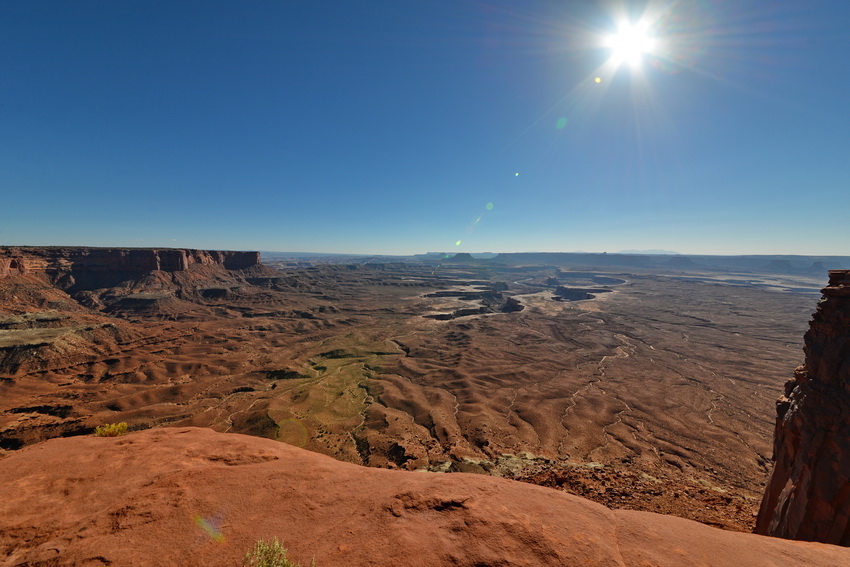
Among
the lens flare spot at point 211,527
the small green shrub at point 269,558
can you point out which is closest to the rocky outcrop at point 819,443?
the small green shrub at point 269,558

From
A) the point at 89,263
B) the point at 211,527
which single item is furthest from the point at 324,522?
the point at 89,263

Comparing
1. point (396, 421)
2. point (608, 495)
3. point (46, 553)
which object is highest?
point (46, 553)

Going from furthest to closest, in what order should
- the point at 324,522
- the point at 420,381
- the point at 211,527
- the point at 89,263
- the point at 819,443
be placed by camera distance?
the point at 89,263 < the point at 420,381 < the point at 819,443 < the point at 324,522 < the point at 211,527

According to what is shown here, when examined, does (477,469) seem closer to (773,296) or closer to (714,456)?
(714,456)

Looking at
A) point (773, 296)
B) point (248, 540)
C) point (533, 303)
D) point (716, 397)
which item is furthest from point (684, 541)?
point (773, 296)

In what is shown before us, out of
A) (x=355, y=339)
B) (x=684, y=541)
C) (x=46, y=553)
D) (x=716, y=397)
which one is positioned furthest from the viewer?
(x=355, y=339)

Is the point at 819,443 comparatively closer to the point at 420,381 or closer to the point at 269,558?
the point at 269,558
